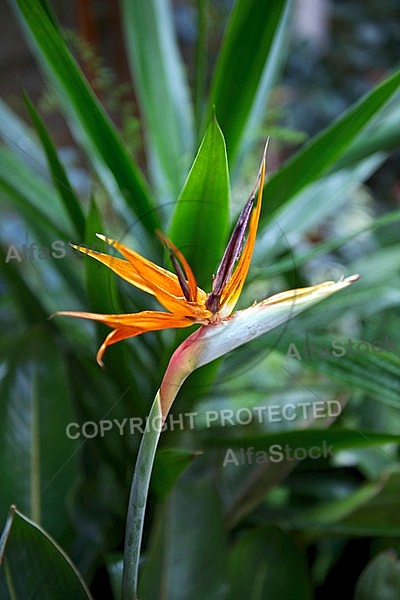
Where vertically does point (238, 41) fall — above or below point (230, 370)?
above

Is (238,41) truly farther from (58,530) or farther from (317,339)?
(58,530)

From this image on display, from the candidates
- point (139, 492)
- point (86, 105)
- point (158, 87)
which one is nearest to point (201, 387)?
Answer: point (139, 492)

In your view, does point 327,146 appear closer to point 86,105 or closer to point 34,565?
point 86,105

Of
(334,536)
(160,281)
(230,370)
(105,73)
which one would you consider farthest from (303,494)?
(105,73)

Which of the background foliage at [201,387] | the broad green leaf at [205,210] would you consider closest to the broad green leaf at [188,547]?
the background foliage at [201,387]

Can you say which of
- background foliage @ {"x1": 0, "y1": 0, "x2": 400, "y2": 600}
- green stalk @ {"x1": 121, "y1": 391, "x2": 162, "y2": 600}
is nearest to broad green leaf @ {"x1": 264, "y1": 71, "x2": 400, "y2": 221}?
background foliage @ {"x1": 0, "y1": 0, "x2": 400, "y2": 600}

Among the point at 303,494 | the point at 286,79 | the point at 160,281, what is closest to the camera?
the point at 160,281

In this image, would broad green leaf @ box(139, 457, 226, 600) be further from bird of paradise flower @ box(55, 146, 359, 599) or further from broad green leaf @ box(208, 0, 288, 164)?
broad green leaf @ box(208, 0, 288, 164)
